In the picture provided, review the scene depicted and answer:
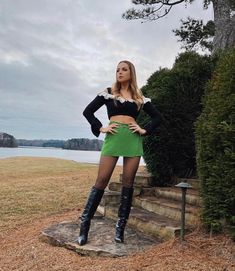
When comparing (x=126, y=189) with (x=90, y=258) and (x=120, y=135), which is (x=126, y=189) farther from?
(x=90, y=258)

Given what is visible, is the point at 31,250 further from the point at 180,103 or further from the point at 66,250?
the point at 180,103

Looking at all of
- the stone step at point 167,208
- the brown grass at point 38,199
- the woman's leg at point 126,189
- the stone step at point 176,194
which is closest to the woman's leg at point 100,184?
the woman's leg at point 126,189

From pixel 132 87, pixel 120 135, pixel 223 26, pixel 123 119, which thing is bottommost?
pixel 120 135

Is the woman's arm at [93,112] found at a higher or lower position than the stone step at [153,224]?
higher

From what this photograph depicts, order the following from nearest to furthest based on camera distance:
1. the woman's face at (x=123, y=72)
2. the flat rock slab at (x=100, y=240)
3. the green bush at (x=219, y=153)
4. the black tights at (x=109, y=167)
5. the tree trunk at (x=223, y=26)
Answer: the green bush at (x=219, y=153)
the flat rock slab at (x=100, y=240)
the black tights at (x=109, y=167)
the woman's face at (x=123, y=72)
the tree trunk at (x=223, y=26)

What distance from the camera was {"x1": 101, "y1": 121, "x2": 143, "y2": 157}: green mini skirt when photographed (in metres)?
4.54

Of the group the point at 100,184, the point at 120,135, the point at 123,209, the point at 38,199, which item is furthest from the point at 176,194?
the point at 38,199

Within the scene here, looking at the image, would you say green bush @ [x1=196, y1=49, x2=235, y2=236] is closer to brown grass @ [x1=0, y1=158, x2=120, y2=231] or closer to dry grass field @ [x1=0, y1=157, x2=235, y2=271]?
dry grass field @ [x1=0, y1=157, x2=235, y2=271]

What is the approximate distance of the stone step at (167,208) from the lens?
492 centimetres

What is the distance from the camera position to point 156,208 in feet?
18.5

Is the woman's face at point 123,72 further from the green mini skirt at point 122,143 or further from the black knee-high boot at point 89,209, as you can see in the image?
the black knee-high boot at point 89,209

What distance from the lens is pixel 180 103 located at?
6680 millimetres

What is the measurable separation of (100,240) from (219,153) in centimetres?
182

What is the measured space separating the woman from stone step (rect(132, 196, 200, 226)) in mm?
856
